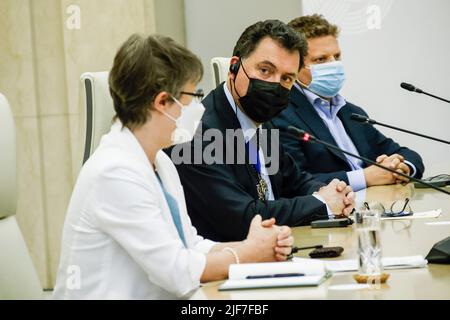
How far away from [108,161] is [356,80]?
3.26 meters

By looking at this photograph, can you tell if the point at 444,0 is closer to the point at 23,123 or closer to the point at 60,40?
the point at 60,40

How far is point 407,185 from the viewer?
3.80m

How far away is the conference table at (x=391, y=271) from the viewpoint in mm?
1654

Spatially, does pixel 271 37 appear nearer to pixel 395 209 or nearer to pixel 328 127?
pixel 395 209

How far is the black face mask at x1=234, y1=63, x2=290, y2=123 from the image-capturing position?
292cm

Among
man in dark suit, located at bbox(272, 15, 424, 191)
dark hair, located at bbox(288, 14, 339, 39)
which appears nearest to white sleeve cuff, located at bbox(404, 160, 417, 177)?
Result: man in dark suit, located at bbox(272, 15, 424, 191)

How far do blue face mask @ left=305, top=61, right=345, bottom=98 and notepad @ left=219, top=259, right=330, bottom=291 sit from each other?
7.24 feet

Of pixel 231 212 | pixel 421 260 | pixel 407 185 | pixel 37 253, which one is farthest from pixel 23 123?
pixel 421 260

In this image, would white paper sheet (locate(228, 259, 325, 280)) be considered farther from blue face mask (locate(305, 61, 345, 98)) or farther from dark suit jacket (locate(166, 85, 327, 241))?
blue face mask (locate(305, 61, 345, 98))

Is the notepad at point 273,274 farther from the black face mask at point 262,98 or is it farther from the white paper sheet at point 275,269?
the black face mask at point 262,98

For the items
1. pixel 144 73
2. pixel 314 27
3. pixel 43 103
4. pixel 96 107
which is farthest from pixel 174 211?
pixel 43 103

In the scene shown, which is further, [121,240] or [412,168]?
[412,168]

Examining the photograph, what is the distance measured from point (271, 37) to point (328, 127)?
3.53 feet

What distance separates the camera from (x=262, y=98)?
2.92 m
